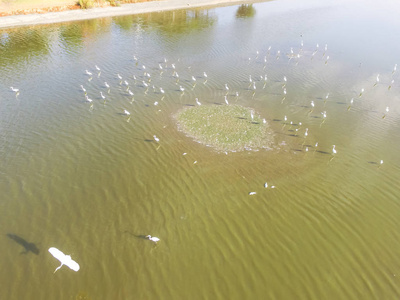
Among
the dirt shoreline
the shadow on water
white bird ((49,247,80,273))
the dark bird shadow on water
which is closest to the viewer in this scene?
white bird ((49,247,80,273))

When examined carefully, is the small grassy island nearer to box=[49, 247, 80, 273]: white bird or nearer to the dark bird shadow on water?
box=[49, 247, 80, 273]: white bird

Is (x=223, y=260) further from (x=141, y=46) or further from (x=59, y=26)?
(x=59, y=26)

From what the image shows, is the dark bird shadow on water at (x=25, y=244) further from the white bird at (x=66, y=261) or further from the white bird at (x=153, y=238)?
the white bird at (x=153, y=238)

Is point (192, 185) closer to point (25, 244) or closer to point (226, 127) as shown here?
point (226, 127)

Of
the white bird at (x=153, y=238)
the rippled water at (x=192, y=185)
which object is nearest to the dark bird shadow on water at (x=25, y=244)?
the rippled water at (x=192, y=185)

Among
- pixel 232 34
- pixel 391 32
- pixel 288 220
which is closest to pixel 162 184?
pixel 288 220

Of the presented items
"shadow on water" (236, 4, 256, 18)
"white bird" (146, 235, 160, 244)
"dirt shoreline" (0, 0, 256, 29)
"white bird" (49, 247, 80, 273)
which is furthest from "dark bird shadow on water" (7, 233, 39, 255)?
"shadow on water" (236, 4, 256, 18)
